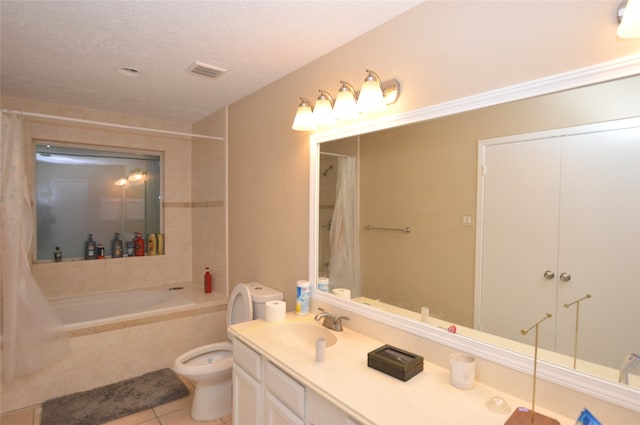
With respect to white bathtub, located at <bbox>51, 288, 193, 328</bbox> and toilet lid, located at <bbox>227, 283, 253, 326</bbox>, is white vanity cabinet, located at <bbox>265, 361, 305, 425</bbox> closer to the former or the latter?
toilet lid, located at <bbox>227, 283, 253, 326</bbox>

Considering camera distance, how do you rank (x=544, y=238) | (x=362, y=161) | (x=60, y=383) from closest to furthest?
(x=544, y=238) → (x=362, y=161) → (x=60, y=383)

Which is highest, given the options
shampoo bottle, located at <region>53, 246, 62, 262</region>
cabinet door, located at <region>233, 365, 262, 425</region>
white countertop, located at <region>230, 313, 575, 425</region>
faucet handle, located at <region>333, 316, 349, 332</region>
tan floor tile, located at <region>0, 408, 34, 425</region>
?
shampoo bottle, located at <region>53, 246, 62, 262</region>

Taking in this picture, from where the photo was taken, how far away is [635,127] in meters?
1.02

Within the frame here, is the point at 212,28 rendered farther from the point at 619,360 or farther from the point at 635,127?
the point at 619,360

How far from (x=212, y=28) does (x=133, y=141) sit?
233cm

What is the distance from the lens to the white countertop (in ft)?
3.58

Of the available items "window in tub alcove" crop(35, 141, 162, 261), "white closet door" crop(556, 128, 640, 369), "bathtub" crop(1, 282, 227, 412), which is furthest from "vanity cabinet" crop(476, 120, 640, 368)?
"window in tub alcove" crop(35, 141, 162, 261)

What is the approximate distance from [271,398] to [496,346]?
1.01 m

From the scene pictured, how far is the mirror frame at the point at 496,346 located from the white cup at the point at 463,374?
0.08 m

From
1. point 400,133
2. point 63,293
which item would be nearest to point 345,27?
point 400,133

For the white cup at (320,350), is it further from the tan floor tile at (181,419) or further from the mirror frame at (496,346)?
the tan floor tile at (181,419)

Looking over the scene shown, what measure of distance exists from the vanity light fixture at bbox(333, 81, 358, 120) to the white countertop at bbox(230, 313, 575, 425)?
1172 mm

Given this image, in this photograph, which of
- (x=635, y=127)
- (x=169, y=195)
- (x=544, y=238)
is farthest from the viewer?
(x=169, y=195)

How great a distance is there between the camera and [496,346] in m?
1.27
